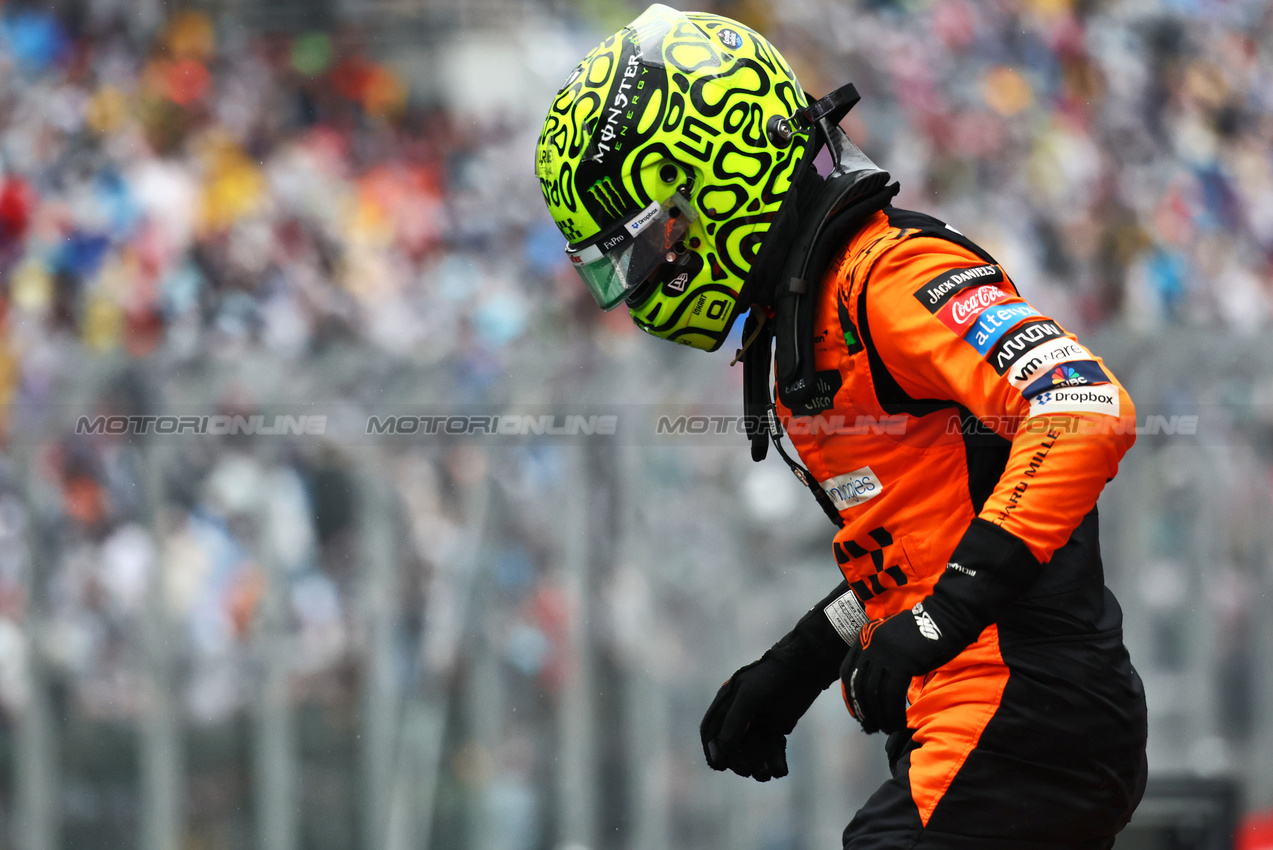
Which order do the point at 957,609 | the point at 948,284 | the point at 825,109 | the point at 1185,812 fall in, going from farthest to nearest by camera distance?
the point at 1185,812, the point at 825,109, the point at 948,284, the point at 957,609

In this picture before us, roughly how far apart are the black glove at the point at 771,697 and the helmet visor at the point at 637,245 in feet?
2.37

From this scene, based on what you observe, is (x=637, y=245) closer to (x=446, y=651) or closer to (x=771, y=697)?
(x=771, y=697)

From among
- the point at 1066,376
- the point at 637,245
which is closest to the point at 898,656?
the point at 1066,376

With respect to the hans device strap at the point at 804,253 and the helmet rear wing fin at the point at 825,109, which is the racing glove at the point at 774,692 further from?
the helmet rear wing fin at the point at 825,109

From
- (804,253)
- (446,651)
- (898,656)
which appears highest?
(804,253)

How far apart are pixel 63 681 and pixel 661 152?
3158mm

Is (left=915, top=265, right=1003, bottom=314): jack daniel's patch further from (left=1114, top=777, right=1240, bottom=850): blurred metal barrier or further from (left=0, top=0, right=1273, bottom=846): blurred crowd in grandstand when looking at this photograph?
(left=0, top=0, right=1273, bottom=846): blurred crowd in grandstand

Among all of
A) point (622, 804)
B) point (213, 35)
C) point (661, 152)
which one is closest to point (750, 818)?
point (622, 804)

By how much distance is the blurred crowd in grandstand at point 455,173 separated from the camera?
679cm

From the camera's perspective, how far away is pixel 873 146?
804 cm

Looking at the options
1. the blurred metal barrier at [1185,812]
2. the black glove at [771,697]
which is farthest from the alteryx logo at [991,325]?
the blurred metal barrier at [1185,812]

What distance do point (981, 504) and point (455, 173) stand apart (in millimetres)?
6100

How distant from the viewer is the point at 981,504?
210 cm

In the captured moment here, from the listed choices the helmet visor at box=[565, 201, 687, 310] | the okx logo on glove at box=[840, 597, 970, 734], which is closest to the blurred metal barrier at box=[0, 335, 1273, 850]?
the helmet visor at box=[565, 201, 687, 310]
